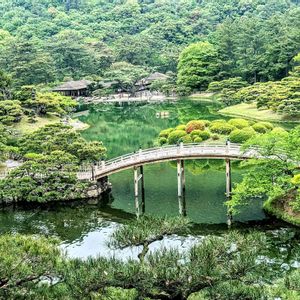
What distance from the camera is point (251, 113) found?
64250mm

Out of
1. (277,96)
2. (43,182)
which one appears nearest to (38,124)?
(43,182)

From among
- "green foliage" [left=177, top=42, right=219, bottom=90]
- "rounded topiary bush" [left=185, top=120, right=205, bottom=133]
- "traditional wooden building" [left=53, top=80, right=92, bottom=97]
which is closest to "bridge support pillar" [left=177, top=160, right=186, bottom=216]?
"rounded topiary bush" [left=185, top=120, right=205, bottom=133]

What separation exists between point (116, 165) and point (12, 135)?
2184 centimetres

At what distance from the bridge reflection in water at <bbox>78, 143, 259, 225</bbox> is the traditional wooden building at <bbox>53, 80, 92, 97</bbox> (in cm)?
5319

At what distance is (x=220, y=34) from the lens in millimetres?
91438

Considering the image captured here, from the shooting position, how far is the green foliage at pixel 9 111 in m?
53.2

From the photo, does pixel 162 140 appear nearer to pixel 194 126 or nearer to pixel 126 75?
pixel 194 126

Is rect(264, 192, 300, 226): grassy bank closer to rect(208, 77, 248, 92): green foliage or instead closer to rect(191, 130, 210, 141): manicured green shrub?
rect(191, 130, 210, 141): manicured green shrub

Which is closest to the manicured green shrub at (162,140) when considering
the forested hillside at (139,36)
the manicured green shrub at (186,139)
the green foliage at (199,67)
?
the manicured green shrub at (186,139)

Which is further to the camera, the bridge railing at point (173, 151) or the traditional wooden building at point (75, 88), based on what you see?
the traditional wooden building at point (75, 88)

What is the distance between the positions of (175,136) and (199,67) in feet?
137

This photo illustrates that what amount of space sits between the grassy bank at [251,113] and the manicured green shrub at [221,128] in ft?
42.2

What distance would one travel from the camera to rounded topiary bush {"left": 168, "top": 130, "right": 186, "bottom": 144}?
159 feet

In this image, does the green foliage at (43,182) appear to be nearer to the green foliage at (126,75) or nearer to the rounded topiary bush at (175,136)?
the rounded topiary bush at (175,136)
